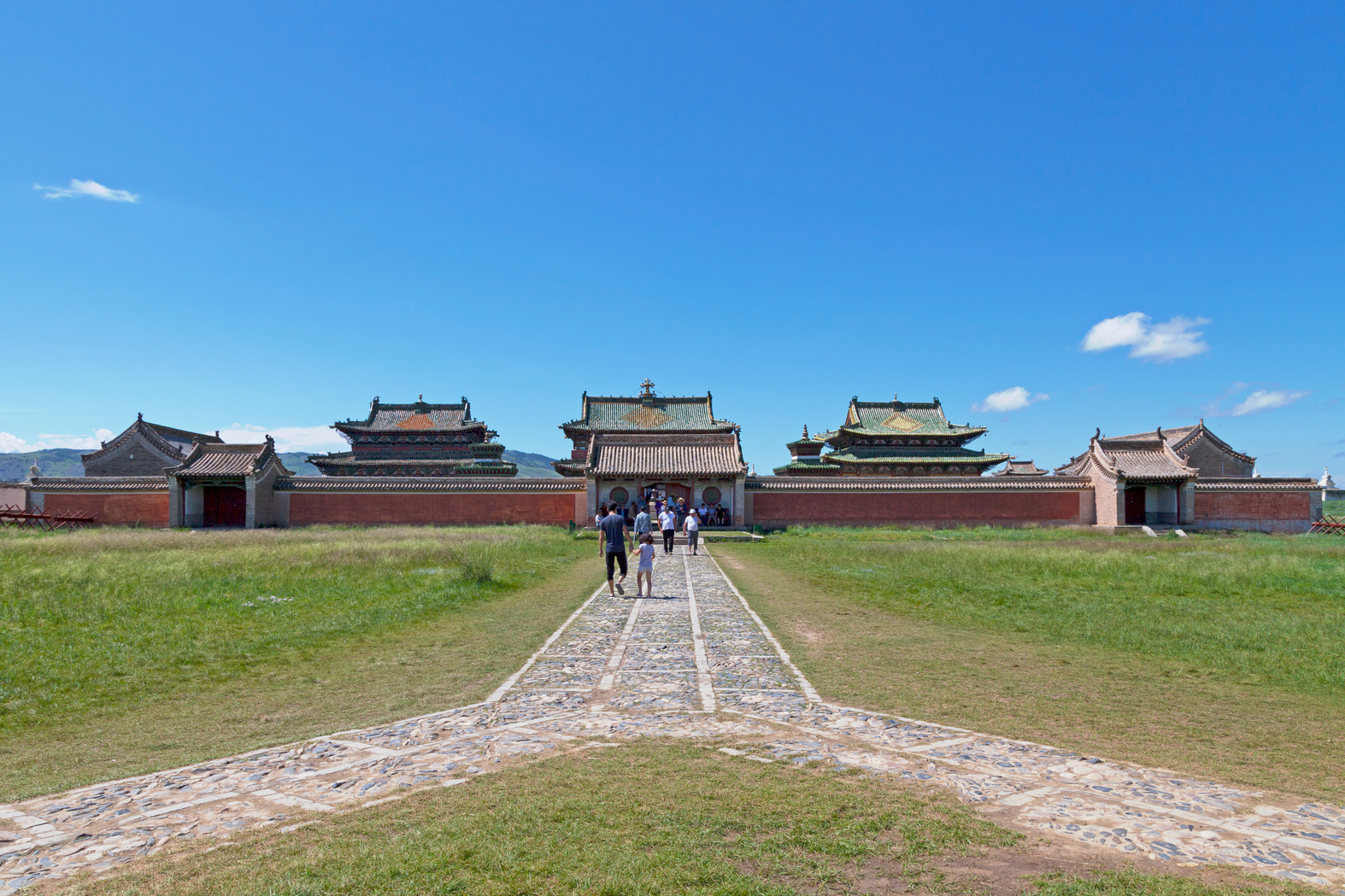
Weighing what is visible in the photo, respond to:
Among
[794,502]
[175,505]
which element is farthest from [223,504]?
[794,502]

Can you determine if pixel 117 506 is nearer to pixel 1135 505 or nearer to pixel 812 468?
pixel 812 468

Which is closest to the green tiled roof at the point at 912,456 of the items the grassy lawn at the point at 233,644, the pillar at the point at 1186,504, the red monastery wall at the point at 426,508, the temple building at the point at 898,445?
the temple building at the point at 898,445

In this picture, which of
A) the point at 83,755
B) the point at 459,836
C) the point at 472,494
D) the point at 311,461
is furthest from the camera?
the point at 311,461

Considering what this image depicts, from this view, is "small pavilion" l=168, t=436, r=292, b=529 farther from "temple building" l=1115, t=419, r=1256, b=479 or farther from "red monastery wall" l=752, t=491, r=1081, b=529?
"temple building" l=1115, t=419, r=1256, b=479

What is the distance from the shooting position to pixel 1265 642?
1045 cm

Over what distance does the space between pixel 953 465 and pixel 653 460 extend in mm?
18590

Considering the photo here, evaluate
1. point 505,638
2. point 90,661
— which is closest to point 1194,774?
point 505,638

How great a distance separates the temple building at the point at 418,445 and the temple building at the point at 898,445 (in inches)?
720

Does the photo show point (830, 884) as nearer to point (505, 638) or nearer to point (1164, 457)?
point (505, 638)

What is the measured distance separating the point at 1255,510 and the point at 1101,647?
3305 centimetres

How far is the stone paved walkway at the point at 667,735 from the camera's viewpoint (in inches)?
167

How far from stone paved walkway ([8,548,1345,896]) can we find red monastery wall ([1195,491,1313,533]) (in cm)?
3637

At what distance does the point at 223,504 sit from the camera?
35.3 m

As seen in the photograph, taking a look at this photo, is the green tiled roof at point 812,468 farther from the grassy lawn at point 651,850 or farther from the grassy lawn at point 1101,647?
the grassy lawn at point 651,850
